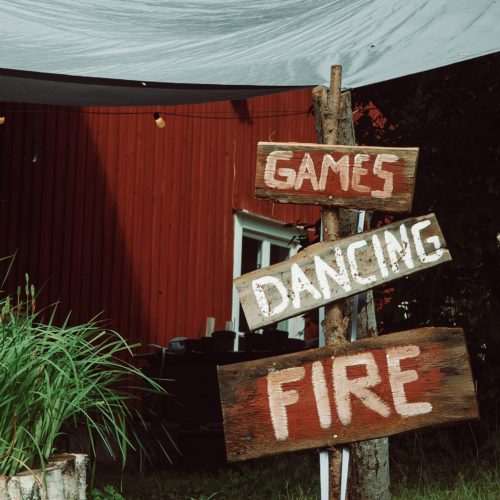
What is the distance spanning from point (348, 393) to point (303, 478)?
3.48 metres

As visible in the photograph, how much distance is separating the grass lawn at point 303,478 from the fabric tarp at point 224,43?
90.9 inches

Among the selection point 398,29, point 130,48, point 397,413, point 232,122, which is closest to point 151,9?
point 130,48

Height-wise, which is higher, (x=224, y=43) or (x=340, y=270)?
(x=224, y=43)

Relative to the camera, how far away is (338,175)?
3797mm

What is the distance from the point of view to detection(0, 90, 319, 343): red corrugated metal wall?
891 cm

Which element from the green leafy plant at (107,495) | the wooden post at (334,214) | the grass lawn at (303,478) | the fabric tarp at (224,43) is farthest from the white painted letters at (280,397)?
the grass lawn at (303,478)

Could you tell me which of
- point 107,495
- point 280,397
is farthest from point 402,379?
point 107,495

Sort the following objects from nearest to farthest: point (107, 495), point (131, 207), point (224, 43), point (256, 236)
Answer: point (107, 495) → point (224, 43) → point (131, 207) → point (256, 236)

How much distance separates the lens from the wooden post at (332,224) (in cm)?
377

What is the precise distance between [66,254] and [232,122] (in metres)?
3.11

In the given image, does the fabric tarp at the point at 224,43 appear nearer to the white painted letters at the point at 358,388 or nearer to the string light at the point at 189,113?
the string light at the point at 189,113

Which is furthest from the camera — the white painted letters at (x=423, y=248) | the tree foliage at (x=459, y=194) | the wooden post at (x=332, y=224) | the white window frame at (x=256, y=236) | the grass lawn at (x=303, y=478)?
the white window frame at (x=256, y=236)

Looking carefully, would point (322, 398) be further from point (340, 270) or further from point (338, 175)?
point (338, 175)

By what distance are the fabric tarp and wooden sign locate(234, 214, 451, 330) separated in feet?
5.23
